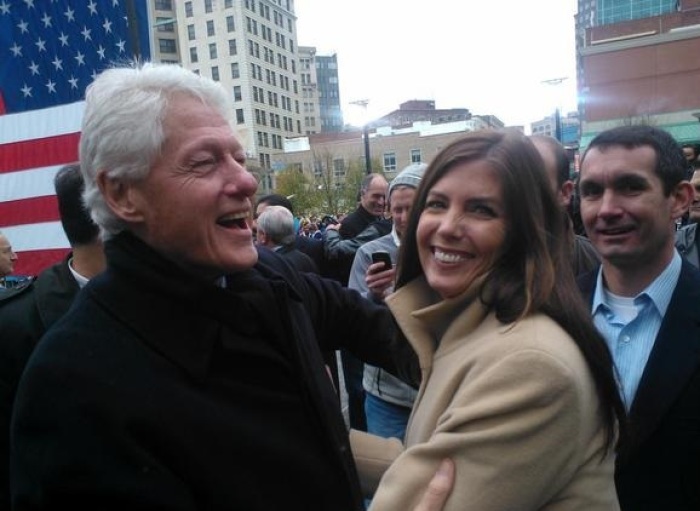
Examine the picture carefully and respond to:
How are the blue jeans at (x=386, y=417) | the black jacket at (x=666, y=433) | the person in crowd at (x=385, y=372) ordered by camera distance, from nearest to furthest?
the black jacket at (x=666, y=433)
the person in crowd at (x=385, y=372)
the blue jeans at (x=386, y=417)

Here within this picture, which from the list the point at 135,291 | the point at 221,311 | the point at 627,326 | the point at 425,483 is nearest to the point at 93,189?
the point at 135,291

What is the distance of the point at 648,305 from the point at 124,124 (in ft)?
6.46

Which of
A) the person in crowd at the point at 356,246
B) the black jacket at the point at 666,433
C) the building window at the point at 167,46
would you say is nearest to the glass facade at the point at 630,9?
the building window at the point at 167,46

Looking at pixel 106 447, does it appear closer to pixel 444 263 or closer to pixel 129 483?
Result: pixel 129 483

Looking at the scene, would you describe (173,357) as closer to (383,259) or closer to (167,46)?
(383,259)

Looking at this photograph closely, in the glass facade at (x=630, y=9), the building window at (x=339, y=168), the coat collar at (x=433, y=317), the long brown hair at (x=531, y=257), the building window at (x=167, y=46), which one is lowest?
the coat collar at (x=433, y=317)

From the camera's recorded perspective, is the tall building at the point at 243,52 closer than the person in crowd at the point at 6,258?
No

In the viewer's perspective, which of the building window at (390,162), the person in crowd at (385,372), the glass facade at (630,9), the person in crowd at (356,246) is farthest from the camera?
the building window at (390,162)

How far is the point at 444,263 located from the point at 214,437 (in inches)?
32.4

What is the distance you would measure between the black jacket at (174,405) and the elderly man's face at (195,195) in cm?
8

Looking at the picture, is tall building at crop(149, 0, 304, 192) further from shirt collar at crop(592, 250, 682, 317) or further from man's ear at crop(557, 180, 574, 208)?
shirt collar at crop(592, 250, 682, 317)

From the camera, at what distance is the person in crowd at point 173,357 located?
1133 mm

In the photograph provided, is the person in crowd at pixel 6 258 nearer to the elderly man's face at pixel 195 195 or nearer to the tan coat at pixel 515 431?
the elderly man's face at pixel 195 195

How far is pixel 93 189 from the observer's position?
4.64 ft
